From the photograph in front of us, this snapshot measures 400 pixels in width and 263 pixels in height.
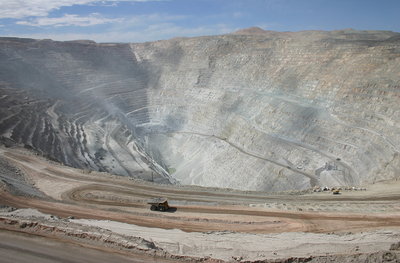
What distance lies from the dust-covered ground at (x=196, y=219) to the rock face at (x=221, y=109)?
8.04 m

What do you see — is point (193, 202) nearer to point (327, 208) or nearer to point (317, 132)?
point (327, 208)

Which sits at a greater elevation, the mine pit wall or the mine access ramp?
the mine pit wall

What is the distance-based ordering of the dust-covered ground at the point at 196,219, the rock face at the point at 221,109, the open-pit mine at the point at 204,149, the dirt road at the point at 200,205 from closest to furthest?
the dust-covered ground at the point at 196,219
the open-pit mine at the point at 204,149
the dirt road at the point at 200,205
the rock face at the point at 221,109

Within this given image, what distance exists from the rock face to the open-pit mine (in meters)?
0.25

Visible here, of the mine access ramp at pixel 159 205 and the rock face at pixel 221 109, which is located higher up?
the rock face at pixel 221 109

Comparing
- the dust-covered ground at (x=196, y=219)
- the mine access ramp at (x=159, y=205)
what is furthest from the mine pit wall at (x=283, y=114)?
the mine access ramp at (x=159, y=205)

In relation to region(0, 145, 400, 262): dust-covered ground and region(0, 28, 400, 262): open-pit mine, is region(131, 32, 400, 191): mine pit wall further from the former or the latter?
region(0, 145, 400, 262): dust-covered ground

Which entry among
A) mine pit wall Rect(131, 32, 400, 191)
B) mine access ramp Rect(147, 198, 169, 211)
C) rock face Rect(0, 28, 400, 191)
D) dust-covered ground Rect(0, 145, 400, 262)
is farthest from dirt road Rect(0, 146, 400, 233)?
mine pit wall Rect(131, 32, 400, 191)

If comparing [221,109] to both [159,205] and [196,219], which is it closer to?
[159,205]

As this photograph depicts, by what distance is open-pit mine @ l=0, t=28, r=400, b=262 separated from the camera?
1207 cm

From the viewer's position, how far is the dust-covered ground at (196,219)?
36.4ft

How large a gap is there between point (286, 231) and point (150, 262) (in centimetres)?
799

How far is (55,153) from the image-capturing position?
3159 centimetres

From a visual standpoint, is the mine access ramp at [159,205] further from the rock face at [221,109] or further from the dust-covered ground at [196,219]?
the rock face at [221,109]
